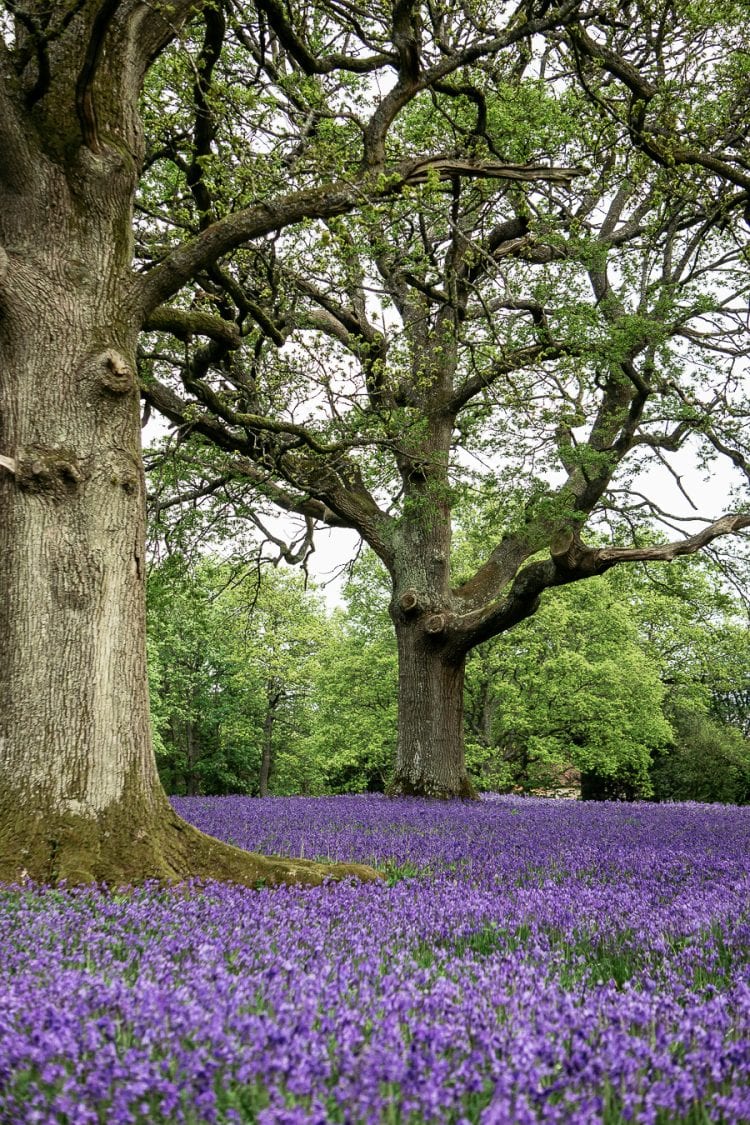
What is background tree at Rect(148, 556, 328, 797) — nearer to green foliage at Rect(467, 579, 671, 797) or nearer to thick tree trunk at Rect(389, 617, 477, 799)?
green foliage at Rect(467, 579, 671, 797)

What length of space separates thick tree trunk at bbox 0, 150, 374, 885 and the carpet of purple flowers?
587mm

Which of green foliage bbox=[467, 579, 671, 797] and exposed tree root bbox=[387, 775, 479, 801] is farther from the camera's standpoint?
green foliage bbox=[467, 579, 671, 797]

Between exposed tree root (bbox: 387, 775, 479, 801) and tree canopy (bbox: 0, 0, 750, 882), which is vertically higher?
tree canopy (bbox: 0, 0, 750, 882)

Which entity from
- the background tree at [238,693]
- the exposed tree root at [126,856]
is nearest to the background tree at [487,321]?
the exposed tree root at [126,856]

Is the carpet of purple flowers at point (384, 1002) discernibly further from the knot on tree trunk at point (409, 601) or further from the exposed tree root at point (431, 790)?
the knot on tree trunk at point (409, 601)

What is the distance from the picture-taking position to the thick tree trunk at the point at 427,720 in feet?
45.5

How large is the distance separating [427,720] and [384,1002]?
11461mm

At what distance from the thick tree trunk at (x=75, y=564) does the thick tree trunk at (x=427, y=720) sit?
8022mm

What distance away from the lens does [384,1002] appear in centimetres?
268

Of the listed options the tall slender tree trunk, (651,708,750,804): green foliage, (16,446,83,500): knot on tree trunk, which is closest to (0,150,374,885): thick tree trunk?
(16,446,83,500): knot on tree trunk

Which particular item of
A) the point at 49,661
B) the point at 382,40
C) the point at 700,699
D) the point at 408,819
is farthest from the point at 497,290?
the point at 700,699

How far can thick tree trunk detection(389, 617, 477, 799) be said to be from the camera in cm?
1386

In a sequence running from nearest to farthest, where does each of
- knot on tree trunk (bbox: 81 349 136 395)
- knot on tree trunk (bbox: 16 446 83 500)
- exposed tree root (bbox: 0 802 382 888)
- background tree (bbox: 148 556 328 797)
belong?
exposed tree root (bbox: 0 802 382 888) < knot on tree trunk (bbox: 16 446 83 500) < knot on tree trunk (bbox: 81 349 136 395) < background tree (bbox: 148 556 328 797)

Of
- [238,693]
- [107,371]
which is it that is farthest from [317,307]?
[238,693]
